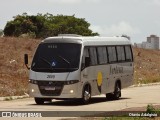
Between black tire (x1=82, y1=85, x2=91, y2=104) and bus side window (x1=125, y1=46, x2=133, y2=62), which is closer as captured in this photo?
black tire (x1=82, y1=85, x2=91, y2=104)

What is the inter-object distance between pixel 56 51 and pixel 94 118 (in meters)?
7.43

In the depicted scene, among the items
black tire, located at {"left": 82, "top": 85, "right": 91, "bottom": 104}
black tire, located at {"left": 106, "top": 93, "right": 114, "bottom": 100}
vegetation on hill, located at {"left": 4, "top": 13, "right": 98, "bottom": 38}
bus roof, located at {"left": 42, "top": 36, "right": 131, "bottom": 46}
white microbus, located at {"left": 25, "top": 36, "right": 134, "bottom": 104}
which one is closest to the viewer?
white microbus, located at {"left": 25, "top": 36, "right": 134, "bottom": 104}

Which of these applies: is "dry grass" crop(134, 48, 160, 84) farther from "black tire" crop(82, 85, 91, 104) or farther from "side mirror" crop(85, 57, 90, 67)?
"side mirror" crop(85, 57, 90, 67)

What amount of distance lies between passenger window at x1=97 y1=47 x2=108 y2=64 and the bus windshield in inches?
81.9

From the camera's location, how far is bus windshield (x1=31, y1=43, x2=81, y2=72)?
24.0 m

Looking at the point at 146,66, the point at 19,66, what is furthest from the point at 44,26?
the point at 19,66

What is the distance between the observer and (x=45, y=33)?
88375 mm

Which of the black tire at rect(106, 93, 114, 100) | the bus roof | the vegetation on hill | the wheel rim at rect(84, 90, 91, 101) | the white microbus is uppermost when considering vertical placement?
the vegetation on hill

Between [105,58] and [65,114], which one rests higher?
[105,58]

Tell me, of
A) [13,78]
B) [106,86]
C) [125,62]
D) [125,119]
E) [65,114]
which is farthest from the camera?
[13,78]

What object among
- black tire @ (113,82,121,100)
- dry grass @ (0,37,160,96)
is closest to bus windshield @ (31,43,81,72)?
black tire @ (113,82,121,100)

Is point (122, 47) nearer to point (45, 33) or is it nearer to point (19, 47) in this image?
point (19, 47)

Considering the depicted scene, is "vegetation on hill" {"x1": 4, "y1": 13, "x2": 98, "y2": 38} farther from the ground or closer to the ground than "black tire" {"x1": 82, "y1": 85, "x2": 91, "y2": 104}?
farther from the ground

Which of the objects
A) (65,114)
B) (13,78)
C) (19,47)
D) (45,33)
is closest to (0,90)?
(13,78)
